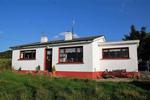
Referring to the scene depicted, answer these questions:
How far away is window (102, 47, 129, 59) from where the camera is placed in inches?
814

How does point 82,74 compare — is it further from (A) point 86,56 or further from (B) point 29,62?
(B) point 29,62

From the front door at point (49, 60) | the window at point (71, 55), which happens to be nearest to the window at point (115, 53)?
the window at point (71, 55)

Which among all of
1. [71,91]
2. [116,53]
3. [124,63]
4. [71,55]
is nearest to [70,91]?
[71,91]

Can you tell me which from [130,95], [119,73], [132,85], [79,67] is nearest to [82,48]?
[79,67]

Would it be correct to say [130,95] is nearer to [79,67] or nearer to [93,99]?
[93,99]

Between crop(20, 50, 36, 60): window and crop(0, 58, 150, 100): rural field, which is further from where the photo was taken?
crop(20, 50, 36, 60): window

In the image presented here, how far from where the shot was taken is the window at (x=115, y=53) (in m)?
20.7

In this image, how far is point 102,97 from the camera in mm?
11117

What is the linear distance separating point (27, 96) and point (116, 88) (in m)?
5.22

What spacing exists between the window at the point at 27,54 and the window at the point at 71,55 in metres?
4.08

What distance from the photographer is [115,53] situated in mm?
21234

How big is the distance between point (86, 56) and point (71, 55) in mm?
1979

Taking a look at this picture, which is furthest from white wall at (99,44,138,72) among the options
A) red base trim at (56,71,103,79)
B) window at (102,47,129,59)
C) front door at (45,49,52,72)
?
front door at (45,49,52,72)

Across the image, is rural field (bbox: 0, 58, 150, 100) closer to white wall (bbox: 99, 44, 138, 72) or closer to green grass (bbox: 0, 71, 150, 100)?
green grass (bbox: 0, 71, 150, 100)
